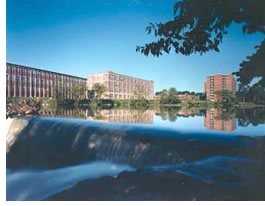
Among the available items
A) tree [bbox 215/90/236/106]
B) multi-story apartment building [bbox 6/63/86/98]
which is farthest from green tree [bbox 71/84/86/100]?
tree [bbox 215/90/236/106]

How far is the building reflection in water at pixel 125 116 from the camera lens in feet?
11.4

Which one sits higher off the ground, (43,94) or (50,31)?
(50,31)

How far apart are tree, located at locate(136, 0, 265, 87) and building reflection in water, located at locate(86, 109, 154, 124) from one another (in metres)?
0.93

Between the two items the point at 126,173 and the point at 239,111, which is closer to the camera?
the point at 126,173

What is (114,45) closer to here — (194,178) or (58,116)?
(58,116)

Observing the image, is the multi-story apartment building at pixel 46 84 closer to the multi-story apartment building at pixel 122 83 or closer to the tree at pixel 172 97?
the multi-story apartment building at pixel 122 83

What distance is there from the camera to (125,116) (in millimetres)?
3574

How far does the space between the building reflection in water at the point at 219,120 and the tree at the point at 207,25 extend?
1.86ft

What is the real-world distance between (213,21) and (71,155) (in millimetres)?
1994

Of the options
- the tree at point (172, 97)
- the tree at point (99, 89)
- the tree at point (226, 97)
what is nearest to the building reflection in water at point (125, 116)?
the tree at point (99, 89)

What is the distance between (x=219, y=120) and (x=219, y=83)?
44 cm

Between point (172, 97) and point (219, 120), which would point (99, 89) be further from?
point (219, 120)

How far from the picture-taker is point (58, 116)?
3602mm
